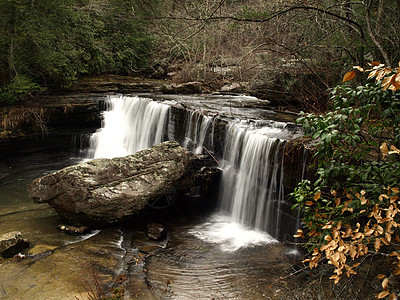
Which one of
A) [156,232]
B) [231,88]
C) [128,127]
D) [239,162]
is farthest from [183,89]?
[156,232]

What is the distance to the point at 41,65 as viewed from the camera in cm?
1184

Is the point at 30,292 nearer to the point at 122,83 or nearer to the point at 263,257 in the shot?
the point at 263,257

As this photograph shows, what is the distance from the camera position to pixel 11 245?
5375 mm

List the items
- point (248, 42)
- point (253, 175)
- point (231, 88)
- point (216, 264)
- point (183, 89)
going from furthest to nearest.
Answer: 1. point (231, 88)
2. point (183, 89)
3. point (248, 42)
4. point (253, 175)
5. point (216, 264)

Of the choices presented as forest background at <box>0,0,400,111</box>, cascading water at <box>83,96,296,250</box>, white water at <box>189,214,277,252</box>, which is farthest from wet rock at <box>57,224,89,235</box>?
forest background at <box>0,0,400,111</box>

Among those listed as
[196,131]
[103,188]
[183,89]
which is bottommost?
[103,188]

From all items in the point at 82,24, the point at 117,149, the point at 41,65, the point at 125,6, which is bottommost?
the point at 117,149

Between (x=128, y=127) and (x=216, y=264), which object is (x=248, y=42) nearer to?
(x=128, y=127)

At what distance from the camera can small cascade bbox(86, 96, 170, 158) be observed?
1177 centimetres

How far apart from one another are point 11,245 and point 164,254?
261 centimetres

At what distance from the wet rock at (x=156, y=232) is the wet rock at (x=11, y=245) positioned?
2.35m

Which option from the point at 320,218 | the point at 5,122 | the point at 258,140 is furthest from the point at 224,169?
the point at 5,122

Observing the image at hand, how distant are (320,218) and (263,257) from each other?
2.52 metres

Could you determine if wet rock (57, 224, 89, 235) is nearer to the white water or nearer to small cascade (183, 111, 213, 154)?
the white water
